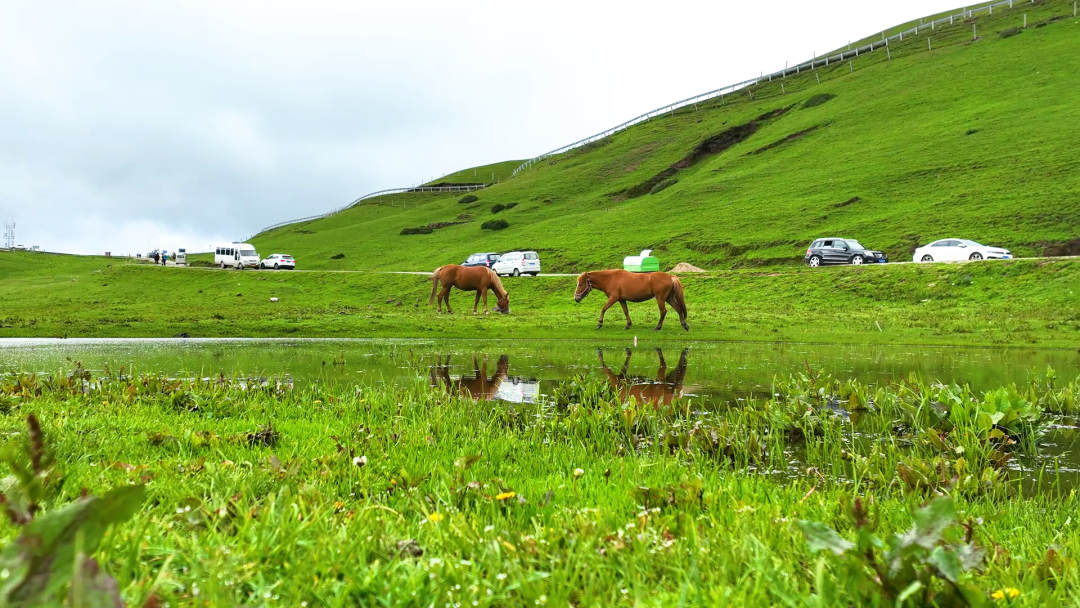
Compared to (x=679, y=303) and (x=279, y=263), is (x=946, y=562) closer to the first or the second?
(x=679, y=303)

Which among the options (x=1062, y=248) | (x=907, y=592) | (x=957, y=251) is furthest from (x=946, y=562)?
(x=1062, y=248)

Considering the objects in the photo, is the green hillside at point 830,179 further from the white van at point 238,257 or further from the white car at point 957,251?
the white van at point 238,257

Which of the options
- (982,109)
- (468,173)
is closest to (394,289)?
(982,109)

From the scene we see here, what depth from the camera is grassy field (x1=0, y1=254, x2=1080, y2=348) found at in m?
20.8

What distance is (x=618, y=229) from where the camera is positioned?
66.3m

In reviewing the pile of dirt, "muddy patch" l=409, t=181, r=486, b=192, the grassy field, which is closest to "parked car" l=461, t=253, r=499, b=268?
the grassy field

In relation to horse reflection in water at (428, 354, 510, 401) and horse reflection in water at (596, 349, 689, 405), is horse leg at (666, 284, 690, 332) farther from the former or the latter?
horse reflection in water at (428, 354, 510, 401)

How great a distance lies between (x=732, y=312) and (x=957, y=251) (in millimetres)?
19287

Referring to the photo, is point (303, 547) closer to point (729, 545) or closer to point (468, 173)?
point (729, 545)

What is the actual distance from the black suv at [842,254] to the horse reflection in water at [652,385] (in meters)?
30.6

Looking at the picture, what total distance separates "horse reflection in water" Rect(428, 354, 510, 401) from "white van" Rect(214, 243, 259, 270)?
55585 millimetres

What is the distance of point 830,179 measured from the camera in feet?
205

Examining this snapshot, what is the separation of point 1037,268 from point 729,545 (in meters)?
31.2

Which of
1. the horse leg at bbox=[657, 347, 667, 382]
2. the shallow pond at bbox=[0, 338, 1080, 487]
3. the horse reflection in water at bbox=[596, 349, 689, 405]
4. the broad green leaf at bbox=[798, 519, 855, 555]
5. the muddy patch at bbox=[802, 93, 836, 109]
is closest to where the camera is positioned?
the broad green leaf at bbox=[798, 519, 855, 555]
